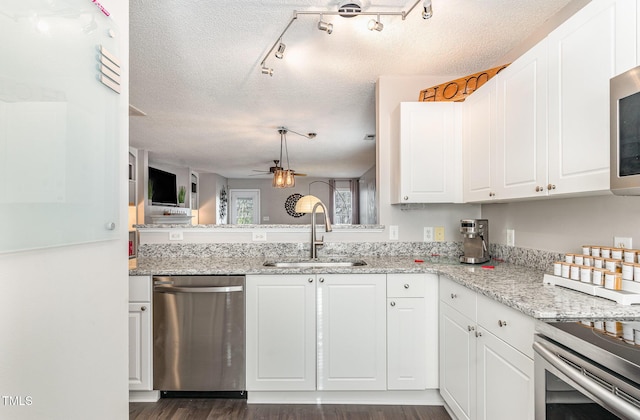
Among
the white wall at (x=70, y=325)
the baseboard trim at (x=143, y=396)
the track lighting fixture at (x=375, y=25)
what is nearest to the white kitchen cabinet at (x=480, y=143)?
the track lighting fixture at (x=375, y=25)

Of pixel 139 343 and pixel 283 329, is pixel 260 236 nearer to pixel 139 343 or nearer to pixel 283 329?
pixel 283 329

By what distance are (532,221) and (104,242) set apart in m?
2.22

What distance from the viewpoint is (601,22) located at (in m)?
1.21

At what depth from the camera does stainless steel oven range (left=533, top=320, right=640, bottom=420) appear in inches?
30.7

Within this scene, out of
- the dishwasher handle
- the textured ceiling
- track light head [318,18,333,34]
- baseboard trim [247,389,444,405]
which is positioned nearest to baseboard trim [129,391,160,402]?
baseboard trim [247,389,444,405]

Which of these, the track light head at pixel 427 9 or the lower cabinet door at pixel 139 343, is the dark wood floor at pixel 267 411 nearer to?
the lower cabinet door at pixel 139 343

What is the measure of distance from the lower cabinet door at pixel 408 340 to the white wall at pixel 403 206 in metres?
0.72

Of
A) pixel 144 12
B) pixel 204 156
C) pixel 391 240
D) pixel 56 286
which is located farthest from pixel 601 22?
pixel 204 156

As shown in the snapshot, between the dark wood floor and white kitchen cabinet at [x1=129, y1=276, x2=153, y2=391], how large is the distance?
24cm

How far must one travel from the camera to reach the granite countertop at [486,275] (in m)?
1.13

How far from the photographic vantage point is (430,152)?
7.69 ft

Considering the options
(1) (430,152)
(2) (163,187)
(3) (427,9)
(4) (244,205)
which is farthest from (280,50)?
(4) (244,205)

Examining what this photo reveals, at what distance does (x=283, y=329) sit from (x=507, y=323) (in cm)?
127

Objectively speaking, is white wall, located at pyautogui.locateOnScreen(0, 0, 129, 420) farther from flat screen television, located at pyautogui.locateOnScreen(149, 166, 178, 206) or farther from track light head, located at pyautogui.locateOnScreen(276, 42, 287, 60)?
flat screen television, located at pyautogui.locateOnScreen(149, 166, 178, 206)
